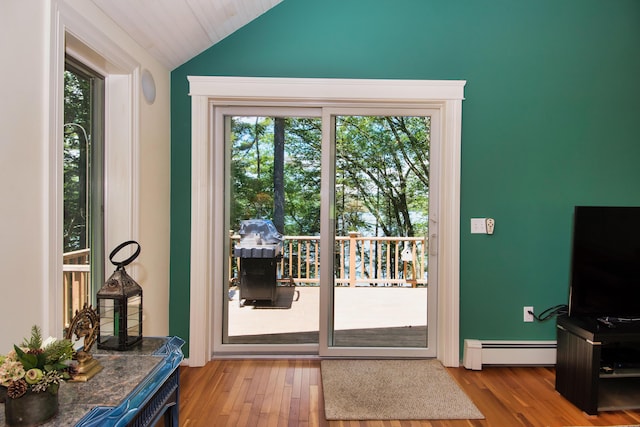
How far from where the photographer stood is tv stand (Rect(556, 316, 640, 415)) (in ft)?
7.79

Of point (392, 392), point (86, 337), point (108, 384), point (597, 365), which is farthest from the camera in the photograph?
point (392, 392)

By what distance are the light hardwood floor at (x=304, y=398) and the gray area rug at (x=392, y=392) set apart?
0.19 feet

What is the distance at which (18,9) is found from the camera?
151 centimetres

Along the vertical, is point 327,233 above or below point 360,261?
above

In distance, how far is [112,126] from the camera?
2424 mm

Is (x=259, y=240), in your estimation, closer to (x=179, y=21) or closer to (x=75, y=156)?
(x=75, y=156)

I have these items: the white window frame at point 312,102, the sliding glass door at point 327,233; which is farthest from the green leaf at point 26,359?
the sliding glass door at point 327,233

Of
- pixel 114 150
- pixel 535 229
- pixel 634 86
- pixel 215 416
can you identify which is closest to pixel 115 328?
pixel 215 416

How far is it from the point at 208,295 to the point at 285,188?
3.36 feet

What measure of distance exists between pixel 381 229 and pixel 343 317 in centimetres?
77

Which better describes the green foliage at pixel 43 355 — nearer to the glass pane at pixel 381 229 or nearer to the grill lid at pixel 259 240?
the grill lid at pixel 259 240

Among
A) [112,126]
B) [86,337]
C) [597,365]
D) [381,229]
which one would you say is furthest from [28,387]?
[597,365]

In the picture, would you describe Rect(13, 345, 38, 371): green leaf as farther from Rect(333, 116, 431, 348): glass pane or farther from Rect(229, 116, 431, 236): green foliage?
Rect(333, 116, 431, 348): glass pane

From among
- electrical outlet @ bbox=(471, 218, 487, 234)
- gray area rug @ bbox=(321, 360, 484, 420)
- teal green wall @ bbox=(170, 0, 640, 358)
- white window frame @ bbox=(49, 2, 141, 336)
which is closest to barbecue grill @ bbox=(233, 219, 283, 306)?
teal green wall @ bbox=(170, 0, 640, 358)
